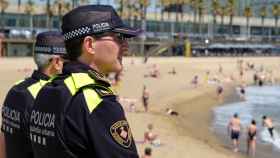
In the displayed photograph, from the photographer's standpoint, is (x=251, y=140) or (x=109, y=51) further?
(x=251, y=140)

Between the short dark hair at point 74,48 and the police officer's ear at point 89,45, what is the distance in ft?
0.06

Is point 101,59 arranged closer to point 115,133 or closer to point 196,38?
point 115,133

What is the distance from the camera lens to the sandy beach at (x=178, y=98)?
18625 mm

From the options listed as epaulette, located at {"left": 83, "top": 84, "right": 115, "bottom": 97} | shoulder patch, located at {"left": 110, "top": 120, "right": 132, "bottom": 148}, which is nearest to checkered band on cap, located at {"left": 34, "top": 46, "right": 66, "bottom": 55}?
epaulette, located at {"left": 83, "top": 84, "right": 115, "bottom": 97}

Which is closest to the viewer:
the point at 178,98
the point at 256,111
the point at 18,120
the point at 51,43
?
the point at 18,120

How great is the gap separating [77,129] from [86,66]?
303mm

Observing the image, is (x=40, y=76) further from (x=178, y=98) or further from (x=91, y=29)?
(x=178, y=98)

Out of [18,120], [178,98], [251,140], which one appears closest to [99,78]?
[18,120]

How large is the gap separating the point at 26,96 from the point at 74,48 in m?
0.81

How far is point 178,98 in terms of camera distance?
3681 centimetres

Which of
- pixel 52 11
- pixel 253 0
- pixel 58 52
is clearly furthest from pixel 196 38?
pixel 58 52

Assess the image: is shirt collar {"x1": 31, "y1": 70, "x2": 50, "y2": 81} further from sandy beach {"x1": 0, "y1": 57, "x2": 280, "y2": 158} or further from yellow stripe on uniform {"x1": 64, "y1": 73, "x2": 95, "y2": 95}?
sandy beach {"x1": 0, "y1": 57, "x2": 280, "y2": 158}

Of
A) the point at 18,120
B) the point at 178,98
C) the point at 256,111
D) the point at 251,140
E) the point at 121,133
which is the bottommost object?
the point at 256,111

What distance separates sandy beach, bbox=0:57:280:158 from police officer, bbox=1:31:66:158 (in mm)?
12907
